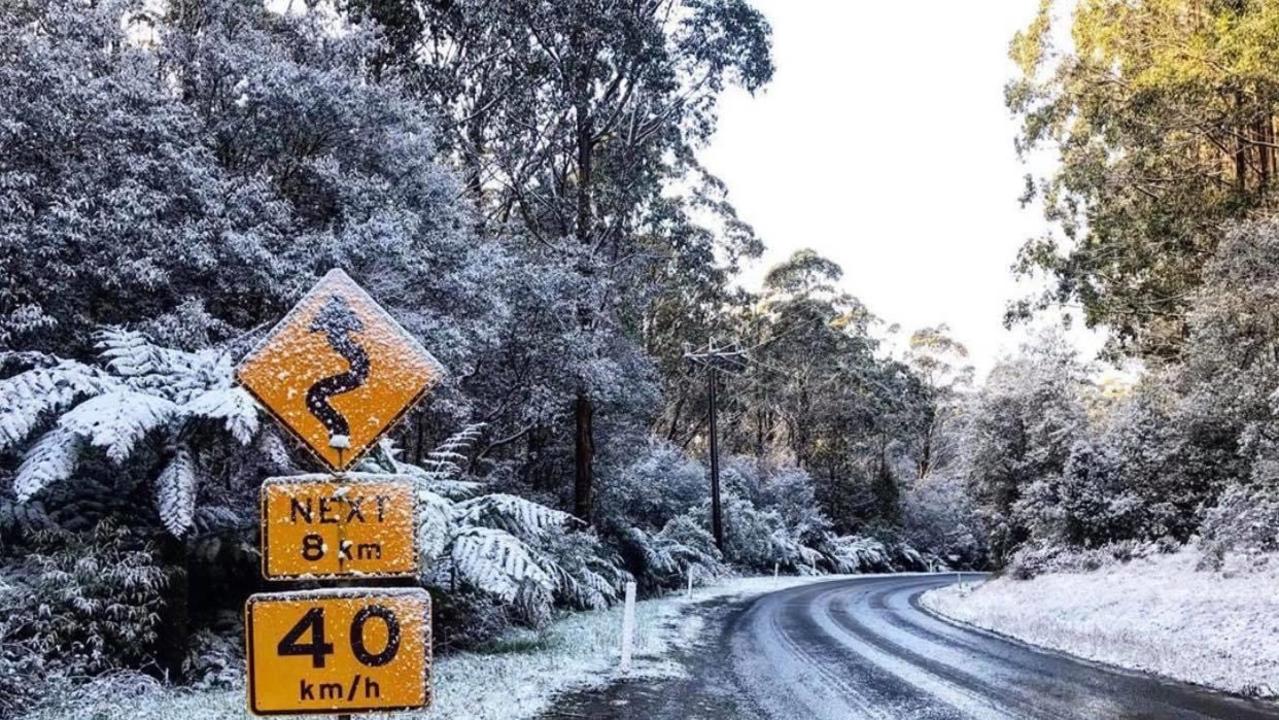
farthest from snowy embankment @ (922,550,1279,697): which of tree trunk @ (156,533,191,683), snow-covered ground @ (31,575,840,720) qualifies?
tree trunk @ (156,533,191,683)

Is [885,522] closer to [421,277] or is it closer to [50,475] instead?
[421,277]

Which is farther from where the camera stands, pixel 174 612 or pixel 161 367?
pixel 161 367

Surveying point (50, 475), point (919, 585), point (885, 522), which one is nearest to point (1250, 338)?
point (919, 585)

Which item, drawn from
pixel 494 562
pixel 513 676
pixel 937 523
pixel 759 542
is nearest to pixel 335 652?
pixel 494 562

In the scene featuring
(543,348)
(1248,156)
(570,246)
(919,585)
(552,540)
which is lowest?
(919,585)

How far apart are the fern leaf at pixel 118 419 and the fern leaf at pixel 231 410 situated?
19cm

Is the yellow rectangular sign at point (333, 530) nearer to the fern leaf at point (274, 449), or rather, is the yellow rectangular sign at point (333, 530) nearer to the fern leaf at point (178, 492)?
the fern leaf at point (178, 492)

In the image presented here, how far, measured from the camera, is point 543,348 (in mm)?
16812

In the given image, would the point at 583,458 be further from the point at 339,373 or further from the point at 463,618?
the point at 339,373

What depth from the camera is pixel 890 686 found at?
8953mm

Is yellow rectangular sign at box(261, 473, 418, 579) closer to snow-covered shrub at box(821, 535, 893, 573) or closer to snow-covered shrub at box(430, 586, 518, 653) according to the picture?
snow-covered shrub at box(430, 586, 518, 653)

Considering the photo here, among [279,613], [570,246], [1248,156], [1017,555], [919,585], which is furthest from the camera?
[919,585]

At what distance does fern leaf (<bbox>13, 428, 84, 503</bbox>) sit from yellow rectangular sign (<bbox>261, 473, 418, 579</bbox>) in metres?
5.64

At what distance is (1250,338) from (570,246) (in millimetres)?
12291
